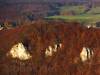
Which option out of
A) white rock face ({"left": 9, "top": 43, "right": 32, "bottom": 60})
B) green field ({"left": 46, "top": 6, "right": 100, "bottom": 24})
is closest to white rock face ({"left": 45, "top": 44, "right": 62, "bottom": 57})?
white rock face ({"left": 9, "top": 43, "right": 32, "bottom": 60})

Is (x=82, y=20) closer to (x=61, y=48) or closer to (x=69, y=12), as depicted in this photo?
(x=69, y=12)

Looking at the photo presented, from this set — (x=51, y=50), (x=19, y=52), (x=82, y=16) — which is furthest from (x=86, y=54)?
(x=82, y=16)

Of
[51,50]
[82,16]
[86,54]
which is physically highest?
[51,50]

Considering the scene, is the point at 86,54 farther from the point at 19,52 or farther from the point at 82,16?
the point at 82,16

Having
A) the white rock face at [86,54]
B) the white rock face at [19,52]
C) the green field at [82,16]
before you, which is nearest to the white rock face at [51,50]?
the white rock face at [19,52]

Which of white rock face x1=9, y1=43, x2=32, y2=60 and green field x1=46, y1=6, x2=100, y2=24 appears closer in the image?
white rock face x1=9, y1=43, x2=32, y2=60

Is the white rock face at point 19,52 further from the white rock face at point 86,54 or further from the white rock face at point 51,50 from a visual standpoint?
the white rock face at point 86,54

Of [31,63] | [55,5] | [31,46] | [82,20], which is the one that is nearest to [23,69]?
[31,63]

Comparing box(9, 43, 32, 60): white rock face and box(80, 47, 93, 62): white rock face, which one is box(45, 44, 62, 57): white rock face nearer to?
box(9, 43, 32, 60): white rock face
